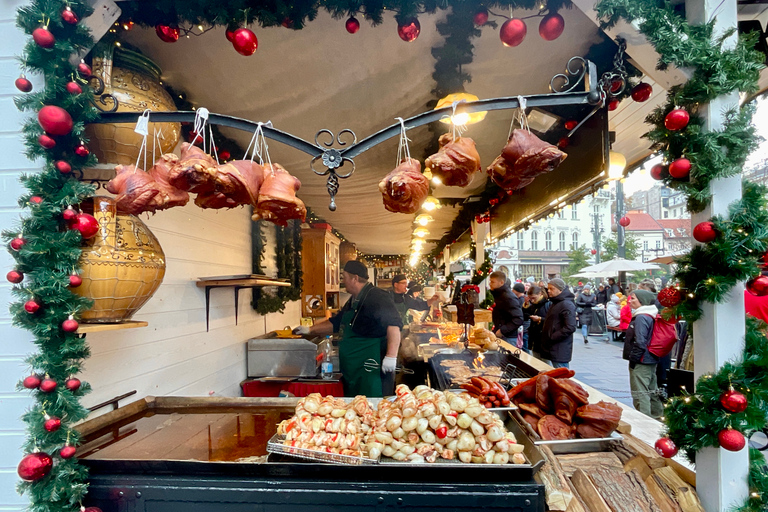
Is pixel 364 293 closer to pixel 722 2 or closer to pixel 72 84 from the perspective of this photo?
pixel 72 84

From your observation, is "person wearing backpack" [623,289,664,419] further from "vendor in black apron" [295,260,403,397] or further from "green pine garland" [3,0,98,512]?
"green pine garland" [3,0,98,512]

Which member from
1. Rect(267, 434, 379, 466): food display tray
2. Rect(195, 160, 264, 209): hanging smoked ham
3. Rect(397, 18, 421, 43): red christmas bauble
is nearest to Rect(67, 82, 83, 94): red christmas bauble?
Rect(195, 160, 264, 209): hanging smoked ham

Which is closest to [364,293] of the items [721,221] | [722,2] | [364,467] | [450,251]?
[364,467]

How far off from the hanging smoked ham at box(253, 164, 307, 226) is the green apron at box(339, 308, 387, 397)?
9.27 ft

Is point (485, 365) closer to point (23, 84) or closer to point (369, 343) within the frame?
point (369, 343)

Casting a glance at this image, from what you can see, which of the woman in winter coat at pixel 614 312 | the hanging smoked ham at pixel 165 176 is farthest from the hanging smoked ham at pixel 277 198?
the woman in winter coat at pixel 614 312

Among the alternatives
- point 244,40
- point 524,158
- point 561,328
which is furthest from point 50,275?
point 561,328

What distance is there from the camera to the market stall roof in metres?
2.59

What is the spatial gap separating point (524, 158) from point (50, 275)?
2389 mm

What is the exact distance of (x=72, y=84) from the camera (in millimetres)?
1905

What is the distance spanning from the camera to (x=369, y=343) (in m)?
4.58

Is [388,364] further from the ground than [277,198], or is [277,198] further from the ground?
[277,198]

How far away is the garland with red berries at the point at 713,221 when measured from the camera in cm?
168

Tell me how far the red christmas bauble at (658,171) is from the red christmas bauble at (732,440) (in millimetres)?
1230
